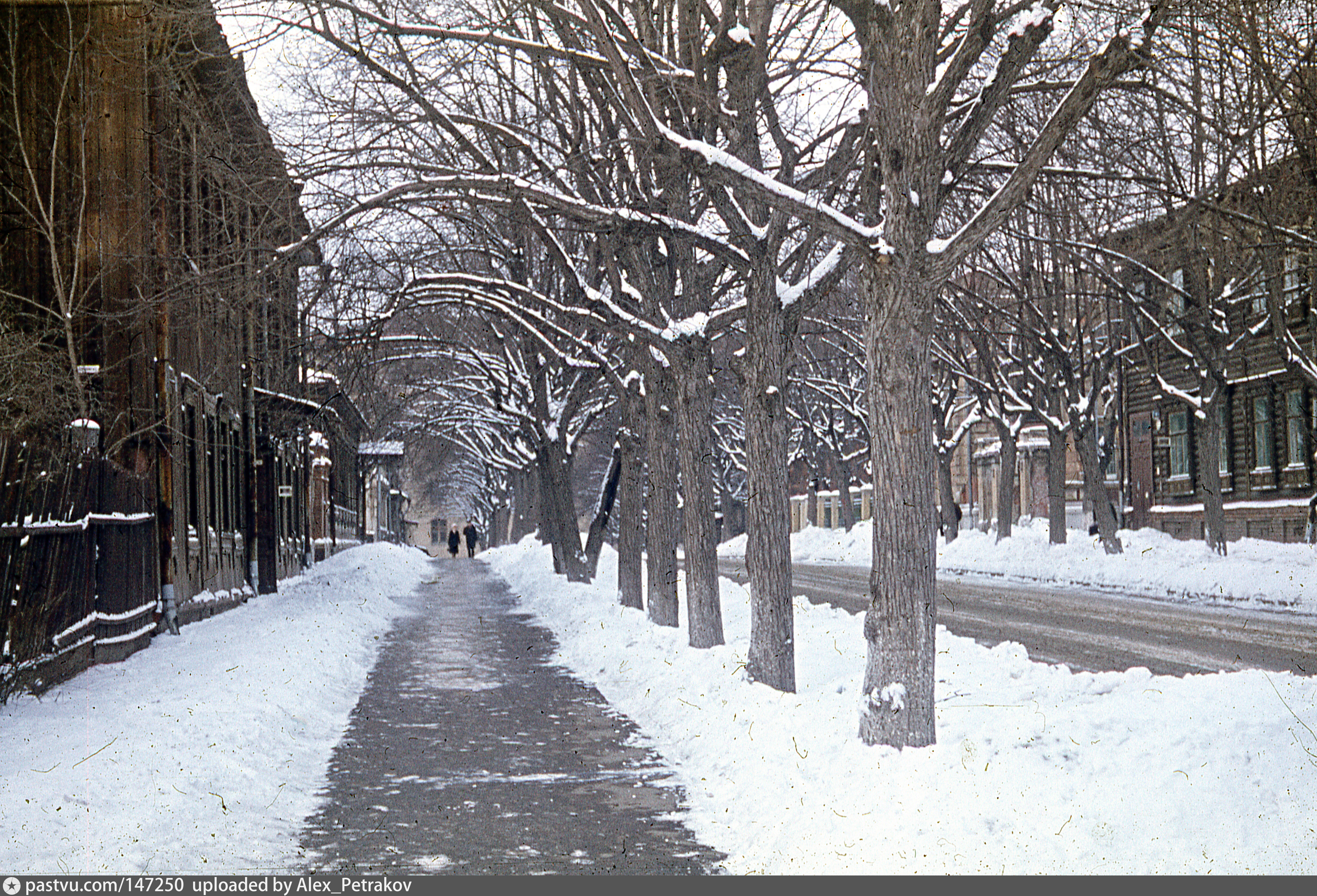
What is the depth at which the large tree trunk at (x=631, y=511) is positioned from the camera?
20.2 metres

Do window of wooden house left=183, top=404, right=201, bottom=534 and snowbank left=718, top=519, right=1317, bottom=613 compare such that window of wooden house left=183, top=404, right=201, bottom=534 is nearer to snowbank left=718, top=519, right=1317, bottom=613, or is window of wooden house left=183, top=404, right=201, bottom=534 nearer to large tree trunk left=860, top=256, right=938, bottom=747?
snowbank left=718, top=519, right=1317, bottom=613

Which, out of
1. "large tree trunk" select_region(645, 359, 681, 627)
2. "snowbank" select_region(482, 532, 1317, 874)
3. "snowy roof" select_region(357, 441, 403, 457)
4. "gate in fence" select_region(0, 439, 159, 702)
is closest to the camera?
"snowbank" select_region(482, 532, 1317, 874)

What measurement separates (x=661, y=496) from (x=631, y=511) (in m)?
5.18

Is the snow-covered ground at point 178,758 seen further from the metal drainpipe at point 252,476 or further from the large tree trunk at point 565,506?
the large tree trunk at point 565,506

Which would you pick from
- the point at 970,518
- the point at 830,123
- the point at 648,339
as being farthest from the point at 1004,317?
the point at 970,518

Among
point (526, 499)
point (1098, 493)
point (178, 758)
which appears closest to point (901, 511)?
point (178, 758)

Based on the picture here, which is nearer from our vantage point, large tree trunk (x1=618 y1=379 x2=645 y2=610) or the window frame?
large tree trunk (x1=618 y1=379 x2=645 y2=610)

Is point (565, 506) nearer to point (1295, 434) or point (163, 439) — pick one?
point (163, 439)

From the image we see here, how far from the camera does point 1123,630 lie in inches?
662

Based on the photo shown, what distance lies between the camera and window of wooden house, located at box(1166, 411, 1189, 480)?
36562 mm

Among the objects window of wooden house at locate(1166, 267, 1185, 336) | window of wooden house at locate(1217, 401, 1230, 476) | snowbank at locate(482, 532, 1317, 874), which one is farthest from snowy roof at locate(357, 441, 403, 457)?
snowbank at locate(482, 532, 1317, 874)

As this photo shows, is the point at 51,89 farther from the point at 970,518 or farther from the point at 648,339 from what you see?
the point at 970,518

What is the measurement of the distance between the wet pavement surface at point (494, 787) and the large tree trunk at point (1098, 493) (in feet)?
57.1

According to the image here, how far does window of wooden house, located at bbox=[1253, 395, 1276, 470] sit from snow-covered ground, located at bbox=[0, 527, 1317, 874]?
21.9 m
